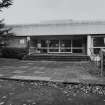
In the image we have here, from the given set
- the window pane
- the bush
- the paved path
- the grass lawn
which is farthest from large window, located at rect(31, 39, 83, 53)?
the grass lawn

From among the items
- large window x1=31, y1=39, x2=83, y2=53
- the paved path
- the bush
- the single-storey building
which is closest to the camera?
the paved path

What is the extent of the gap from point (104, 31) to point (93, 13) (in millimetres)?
12616

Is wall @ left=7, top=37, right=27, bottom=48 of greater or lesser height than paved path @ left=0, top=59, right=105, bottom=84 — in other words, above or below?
above

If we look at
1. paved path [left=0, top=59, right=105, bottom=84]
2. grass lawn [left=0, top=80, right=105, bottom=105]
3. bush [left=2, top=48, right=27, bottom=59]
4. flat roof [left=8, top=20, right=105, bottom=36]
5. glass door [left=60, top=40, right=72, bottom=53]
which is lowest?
grass lawn [left=0, top=80, right=105, bottom=105]

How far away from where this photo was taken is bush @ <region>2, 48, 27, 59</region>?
16.0 metres

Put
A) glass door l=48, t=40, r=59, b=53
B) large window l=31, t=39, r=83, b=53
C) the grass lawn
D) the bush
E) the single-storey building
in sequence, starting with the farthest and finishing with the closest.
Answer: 1. glass door l=48, t=40, r=59, b=53
2. large window l=31, t=39, r=83, b=53
3. the bush
4. the single-storey building
5. the grass lawn

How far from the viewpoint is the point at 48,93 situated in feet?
16.7

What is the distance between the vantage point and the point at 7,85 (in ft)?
19.9

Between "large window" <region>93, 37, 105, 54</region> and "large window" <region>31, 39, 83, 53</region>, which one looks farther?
"large window" <region>31, 39, 83, 53</region>

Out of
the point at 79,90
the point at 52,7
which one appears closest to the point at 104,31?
the point at 79,90

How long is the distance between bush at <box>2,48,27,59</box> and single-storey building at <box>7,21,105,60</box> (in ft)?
2.61

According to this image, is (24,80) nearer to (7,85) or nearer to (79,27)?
(7,85)

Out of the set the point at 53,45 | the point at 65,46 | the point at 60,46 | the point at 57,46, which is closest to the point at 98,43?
the point at 65,46

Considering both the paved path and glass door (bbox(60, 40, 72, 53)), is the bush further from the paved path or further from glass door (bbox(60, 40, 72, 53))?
the paved path
